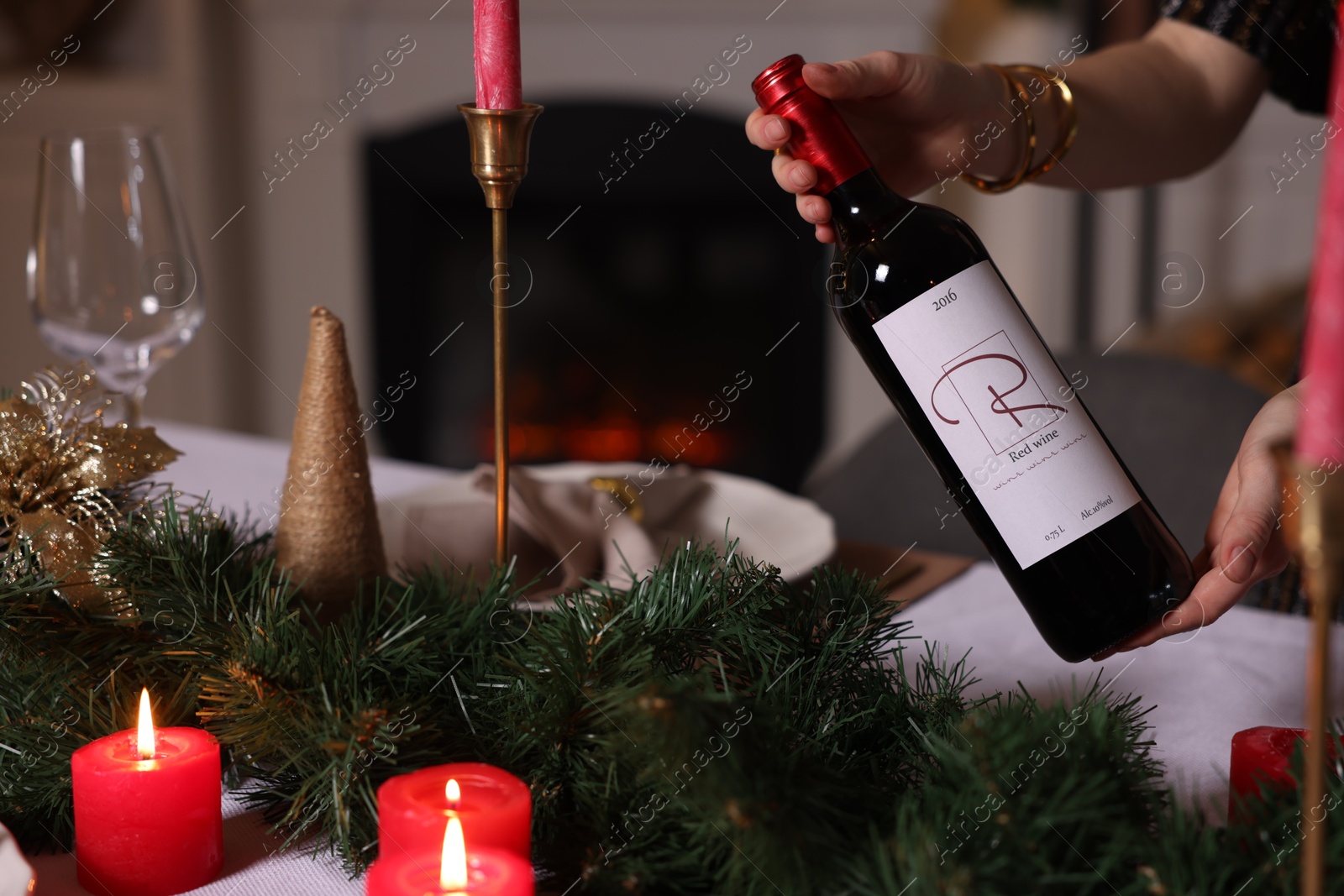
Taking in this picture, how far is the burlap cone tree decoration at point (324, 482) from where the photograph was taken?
49cm

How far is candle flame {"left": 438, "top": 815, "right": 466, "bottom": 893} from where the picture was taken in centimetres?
30

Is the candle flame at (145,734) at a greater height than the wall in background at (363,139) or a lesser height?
lesser

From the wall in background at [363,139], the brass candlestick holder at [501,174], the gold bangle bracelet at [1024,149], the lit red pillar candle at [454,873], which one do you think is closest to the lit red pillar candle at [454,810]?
the lit red pillar candle at [454,873]

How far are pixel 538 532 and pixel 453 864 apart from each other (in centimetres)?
33

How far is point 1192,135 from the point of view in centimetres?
80

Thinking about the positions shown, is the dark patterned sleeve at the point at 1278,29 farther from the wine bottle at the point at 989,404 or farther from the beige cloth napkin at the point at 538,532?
the beige cloth napkin at the point at 538,532

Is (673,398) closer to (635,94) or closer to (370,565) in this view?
(635,94)

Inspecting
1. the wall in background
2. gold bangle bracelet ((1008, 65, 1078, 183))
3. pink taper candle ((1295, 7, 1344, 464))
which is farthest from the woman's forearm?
the wall in background

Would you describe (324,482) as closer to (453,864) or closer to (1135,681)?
(453,864)

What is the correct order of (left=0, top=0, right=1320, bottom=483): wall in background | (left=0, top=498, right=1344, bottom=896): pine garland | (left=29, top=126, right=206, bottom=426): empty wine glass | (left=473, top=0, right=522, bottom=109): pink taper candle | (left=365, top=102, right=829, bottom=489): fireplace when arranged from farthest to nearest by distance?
(left=365, top=102, right=829, bottom=489): fireplace → (left=0, top=0, right=1320, bottom=483): wall in background → (left=29, top=126, right=206, bottom=426): empty wine glass → (left=473, top=0, right=522, bottom=109): pink taper candle → (left=0, top=498, right=1344, bottom=896): pine garland

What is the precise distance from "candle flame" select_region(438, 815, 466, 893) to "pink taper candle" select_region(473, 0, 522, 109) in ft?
0.88

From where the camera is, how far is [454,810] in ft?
1.07

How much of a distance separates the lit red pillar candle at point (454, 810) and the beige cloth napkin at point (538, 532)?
0.24 m

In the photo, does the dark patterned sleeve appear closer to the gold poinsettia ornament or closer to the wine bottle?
the wine bottle
